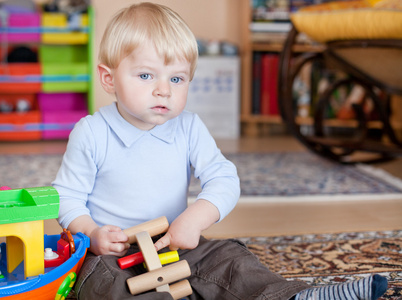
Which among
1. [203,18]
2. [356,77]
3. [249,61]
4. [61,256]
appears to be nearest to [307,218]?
[61,256]

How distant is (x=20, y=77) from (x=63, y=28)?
344mm

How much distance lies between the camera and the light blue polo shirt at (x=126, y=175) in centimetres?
86

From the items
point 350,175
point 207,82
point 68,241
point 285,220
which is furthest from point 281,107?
point 68,241

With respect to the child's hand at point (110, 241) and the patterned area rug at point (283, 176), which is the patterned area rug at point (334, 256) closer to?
the child's hand at point (110, 241)

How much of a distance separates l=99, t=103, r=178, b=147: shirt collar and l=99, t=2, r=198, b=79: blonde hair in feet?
0.28

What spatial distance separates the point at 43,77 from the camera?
2.72m

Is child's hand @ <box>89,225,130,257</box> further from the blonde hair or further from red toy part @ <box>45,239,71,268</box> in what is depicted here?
the blonde hair

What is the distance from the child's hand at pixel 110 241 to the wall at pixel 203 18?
7.78 ft

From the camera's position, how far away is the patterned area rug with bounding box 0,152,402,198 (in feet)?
5.40

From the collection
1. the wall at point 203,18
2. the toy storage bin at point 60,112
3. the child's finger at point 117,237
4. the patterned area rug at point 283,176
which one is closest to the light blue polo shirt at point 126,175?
the child's finger at point 117,237

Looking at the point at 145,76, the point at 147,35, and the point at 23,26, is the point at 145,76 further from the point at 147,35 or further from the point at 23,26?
the point at 23,26

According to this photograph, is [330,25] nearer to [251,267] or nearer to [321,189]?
[321,189]

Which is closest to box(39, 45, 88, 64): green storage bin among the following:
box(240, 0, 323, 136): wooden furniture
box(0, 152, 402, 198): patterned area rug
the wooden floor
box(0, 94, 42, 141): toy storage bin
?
box(0, 94, 42, 141): toy storage bin

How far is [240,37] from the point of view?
10.7 ft
